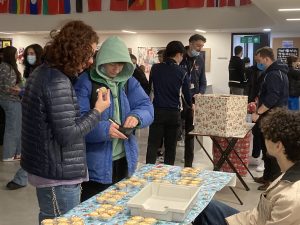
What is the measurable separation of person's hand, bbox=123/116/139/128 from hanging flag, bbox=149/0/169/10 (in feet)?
21.1

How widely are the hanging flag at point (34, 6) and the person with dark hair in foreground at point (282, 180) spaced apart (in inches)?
325

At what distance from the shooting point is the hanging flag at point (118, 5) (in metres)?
8.79

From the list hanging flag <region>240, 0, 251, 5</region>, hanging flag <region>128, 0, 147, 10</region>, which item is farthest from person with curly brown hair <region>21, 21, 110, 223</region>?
hanging flag <region>128, 0, 147, 10</region>

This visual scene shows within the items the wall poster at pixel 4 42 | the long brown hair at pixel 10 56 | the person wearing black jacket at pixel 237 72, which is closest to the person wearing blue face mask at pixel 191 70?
the long brown hair at pixel 10 56

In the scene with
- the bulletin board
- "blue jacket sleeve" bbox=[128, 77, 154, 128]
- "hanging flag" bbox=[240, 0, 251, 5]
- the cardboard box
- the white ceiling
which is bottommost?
the cardboard box

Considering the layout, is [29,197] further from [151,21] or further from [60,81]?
[151,21]

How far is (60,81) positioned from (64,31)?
0.25 metres

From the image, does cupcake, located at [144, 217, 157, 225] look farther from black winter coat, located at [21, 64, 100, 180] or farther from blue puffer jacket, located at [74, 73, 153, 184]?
blue puffer jacket, located at [74, 73, 153, 184]

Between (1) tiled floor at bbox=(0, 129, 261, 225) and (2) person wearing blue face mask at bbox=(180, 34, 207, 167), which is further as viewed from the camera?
(2) person wearing blue face mask at bbox=(180, 34, 207, 167)

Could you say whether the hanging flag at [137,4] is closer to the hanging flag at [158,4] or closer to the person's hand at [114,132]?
the hanging flag at [158,4]

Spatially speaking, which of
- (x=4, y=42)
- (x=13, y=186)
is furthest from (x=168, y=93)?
(x=4, y=42)

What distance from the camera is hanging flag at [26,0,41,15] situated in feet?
30.8

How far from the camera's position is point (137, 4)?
8711mm

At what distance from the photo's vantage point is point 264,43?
9656 mm
